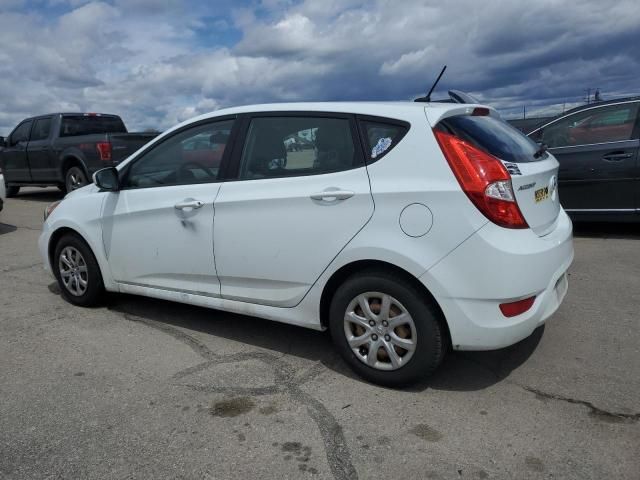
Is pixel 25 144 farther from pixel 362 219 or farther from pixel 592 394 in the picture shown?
pixel 592 394

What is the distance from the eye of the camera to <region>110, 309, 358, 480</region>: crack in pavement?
2570 mm

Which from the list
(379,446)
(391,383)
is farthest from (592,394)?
(379,446)

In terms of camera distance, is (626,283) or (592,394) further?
(626,283)

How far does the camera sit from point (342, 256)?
3143mm

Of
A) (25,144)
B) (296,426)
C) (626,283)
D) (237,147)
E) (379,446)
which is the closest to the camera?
(379,446)

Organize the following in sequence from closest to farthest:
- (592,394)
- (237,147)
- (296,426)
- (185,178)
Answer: (296,426), (592,394), (237,147), (185,178)

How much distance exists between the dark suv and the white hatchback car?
11.0 feet

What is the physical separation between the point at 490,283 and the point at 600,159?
452 centimetres

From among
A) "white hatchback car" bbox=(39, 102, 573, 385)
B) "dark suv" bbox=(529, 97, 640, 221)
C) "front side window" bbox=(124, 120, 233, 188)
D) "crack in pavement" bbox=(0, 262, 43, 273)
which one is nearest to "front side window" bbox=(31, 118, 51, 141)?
"crack in pavement" bbox=(0, 262, 43, 273)

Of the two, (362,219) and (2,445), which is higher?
(362,219)

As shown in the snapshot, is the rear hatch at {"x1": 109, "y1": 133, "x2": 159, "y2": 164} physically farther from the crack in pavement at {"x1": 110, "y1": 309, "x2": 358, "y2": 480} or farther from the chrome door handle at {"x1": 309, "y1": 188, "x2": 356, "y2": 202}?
the chrome door handle at {"x1": 309, "y1": 188, "x2": 356, "y2": 202}

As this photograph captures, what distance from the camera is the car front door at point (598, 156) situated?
6.37m

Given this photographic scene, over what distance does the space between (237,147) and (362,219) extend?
111cm

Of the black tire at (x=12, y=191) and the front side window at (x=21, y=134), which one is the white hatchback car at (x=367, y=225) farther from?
the black tire at (x=12, y=191)
